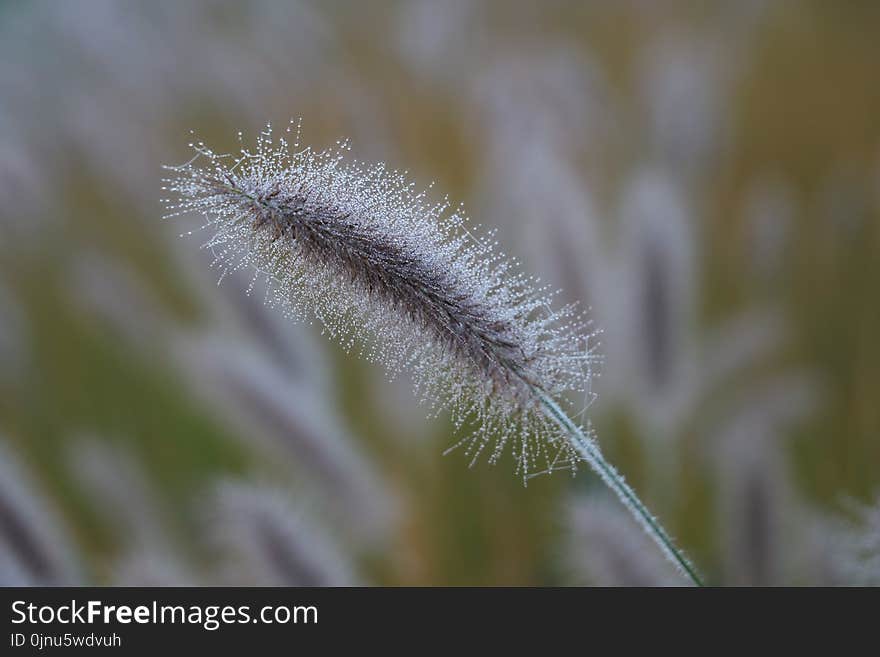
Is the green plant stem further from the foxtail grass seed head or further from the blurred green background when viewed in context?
the blurred green background

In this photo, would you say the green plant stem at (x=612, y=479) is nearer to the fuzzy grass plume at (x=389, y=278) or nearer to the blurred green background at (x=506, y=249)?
the fuzzy grass plume at (x=389, y=278)

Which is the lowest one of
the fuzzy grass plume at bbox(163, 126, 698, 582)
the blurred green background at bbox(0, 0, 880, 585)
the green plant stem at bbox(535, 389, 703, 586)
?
the green plant stem at bbox(535, 389, 703, 586)

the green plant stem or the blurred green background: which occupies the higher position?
the blurred green background

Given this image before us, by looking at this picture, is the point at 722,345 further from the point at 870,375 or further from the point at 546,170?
the point at 546,170

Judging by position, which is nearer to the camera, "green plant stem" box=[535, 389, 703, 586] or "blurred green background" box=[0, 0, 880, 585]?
"green plant stem" box=[535, 389, 703, 586]

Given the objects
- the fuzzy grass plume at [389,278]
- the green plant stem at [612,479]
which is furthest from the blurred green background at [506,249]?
the fuzzy grass plume at [389,278]

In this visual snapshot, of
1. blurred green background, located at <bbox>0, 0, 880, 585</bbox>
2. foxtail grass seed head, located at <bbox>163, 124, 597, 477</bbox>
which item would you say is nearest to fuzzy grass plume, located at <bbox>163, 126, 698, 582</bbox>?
foxtail grass seed head, located at <bbox>163, 124, 597, 477</bbox>

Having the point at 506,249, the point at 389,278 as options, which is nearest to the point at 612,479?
the point at 389,278
